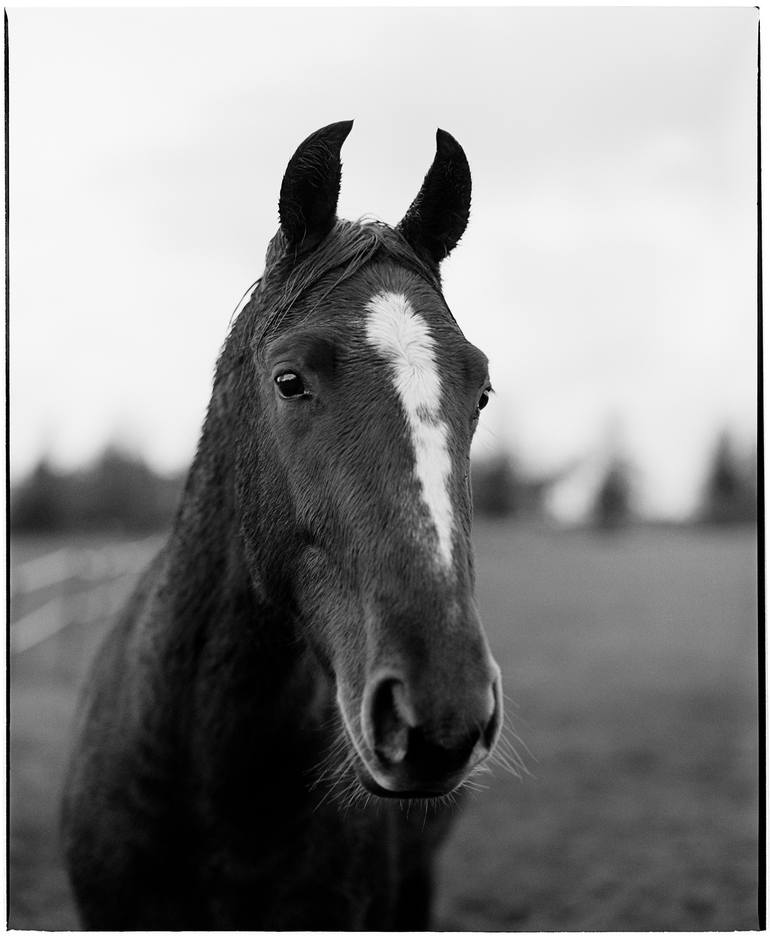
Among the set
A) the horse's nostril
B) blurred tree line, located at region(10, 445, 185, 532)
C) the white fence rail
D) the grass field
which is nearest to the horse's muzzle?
the horse's nostril

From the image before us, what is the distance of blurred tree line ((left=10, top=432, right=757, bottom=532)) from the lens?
2359mm

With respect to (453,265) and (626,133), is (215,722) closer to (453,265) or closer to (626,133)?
(453,265)

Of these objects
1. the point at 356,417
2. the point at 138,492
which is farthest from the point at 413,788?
the point at 138,492

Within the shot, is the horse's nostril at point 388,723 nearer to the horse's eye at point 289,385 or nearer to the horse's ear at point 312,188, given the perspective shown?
the horse's eye at point 289,385

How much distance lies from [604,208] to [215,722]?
182 centimetres

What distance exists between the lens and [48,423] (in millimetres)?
2297

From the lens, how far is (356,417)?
1262 millimetres

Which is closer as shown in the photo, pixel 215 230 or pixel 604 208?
pixel 215 230

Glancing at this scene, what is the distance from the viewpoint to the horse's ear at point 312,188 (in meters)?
1.42

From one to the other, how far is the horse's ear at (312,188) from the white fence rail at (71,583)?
146 cm

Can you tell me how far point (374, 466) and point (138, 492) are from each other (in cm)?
181

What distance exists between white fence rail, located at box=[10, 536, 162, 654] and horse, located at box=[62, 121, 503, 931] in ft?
3.35

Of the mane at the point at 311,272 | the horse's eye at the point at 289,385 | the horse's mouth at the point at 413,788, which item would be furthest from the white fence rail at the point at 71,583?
the horse's mouth at the point at 413,788

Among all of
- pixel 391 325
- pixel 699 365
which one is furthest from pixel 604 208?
pixel 391 325
